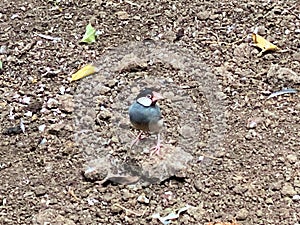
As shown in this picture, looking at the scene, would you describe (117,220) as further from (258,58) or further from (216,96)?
(258,58)

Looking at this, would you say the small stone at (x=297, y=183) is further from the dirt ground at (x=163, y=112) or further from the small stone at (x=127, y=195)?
the small stone at (x=127, y=195)

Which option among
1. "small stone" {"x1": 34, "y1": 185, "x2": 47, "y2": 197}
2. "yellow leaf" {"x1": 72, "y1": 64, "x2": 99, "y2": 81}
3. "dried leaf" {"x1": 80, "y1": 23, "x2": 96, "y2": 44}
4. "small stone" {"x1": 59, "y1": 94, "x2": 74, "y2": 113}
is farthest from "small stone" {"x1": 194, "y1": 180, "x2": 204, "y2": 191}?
"dried leaf" {"x1": 80, "y1": 23, "x2": 96, "y2": 44}

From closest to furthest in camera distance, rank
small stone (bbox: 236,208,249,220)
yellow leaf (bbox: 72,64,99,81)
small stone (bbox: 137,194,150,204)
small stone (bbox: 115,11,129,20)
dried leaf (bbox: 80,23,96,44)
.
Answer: small stone (bbox: 236,208,249,220)
small stone (bbox: 137,194,150,204)
yellow leaf (bbox: 72,64,99,81)
dried leaf (bbox: 80,23,96,44)
small stone (bbox: 115,11,129,20)

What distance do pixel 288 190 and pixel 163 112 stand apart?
81 centimetres

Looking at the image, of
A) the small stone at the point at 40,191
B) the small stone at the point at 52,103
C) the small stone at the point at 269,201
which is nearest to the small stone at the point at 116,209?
the small stone at the point at 40,191

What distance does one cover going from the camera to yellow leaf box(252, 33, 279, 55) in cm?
386

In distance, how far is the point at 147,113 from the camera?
3213 mm

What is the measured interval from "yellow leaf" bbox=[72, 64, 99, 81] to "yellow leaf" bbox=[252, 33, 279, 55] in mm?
951

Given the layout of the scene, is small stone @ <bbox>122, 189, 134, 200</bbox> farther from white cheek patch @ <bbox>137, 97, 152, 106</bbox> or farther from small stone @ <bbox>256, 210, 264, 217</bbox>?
small stone @ <bbox>256, 210, 264, 217</bbox>

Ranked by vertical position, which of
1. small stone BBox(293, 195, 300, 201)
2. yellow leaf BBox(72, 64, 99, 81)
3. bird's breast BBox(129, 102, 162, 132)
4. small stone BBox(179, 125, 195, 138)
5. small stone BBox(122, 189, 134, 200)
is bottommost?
small stone BBox(122, 189, 134, 200)

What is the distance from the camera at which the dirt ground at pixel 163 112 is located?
309cm

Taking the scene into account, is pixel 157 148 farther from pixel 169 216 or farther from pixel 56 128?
pixel 56 128

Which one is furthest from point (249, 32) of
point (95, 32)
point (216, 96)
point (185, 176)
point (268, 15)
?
point (185, 176)

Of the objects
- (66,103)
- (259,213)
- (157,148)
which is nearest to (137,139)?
(157,148)
